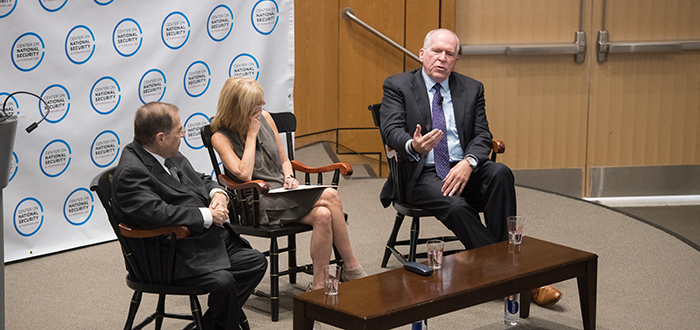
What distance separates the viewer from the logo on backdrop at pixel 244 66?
181 inches

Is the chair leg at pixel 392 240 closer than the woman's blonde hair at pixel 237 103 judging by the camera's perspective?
No

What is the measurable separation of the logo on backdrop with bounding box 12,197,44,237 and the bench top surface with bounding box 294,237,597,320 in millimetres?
2195

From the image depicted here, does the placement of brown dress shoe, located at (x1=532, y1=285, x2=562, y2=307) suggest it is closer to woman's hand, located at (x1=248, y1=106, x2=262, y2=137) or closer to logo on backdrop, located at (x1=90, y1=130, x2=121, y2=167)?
woman's hand, located at (x1=248, y1=106, x2=262, y2=137)

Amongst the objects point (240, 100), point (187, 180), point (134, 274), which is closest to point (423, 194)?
point (240, 100)

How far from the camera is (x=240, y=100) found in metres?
3.19

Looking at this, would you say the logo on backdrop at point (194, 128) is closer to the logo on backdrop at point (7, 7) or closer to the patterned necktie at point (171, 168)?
the logo on backdrop at point (7, 7)

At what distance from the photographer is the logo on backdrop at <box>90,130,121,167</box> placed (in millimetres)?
4051

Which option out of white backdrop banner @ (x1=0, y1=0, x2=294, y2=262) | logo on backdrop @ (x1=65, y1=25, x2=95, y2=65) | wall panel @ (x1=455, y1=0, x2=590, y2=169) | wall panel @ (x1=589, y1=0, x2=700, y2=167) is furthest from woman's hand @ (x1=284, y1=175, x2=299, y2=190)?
wall panel @ (x1=589, y1=0, x2=700, y2=167)

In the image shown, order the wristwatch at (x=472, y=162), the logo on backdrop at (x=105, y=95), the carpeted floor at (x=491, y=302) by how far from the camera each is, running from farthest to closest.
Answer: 1. the logo on backdrop at (x=105, y=95)
2. the wristwatch at (x=472, y=162)
3. the carpeted floor at (x=491, y=302)

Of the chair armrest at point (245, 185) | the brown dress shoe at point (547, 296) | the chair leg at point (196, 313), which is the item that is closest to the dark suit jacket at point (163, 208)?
the chair leg at point (196, 313)

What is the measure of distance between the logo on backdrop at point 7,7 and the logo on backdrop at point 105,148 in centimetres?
82

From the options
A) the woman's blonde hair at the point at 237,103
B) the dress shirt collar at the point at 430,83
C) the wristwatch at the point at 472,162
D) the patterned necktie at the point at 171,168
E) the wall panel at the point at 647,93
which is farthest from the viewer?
the wall panel at the point at 647,93

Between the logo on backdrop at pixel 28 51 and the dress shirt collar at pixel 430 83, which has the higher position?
the logo on backdrop at pixel 28 51

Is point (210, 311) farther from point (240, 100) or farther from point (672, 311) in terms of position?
point (672, 311)
